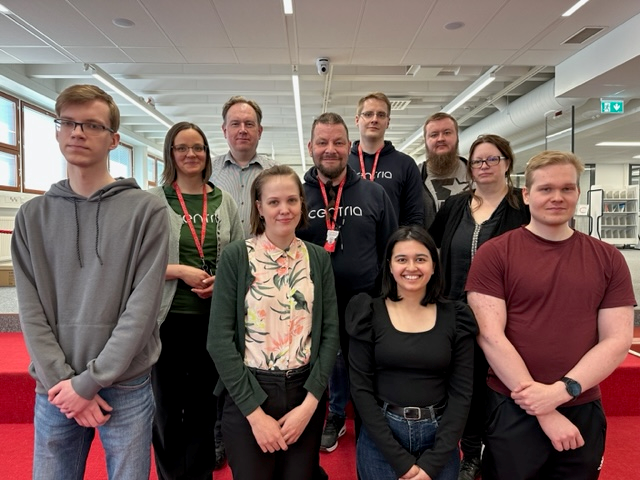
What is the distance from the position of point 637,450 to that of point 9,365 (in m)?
4.36

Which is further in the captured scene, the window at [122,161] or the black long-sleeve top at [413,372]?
the window at [122,161]

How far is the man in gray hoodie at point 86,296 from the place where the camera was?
1.30 metres

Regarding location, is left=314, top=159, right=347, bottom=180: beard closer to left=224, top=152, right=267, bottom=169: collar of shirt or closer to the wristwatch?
left=224, top=152, right=267, bottom=169: collar of shirt

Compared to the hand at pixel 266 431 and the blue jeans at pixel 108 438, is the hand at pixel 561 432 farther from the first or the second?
the blue jeans at pixel 108 438

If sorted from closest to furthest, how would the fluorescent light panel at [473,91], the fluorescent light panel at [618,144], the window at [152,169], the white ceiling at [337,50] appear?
the white ceiling at [337,50]
the fluorescent light panel at [473,91]
the fluorescent light panel at [618,144]
the window at [152,169]

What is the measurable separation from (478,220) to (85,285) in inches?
69.4

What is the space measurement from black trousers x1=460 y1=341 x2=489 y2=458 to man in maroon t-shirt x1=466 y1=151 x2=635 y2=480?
0.66ft

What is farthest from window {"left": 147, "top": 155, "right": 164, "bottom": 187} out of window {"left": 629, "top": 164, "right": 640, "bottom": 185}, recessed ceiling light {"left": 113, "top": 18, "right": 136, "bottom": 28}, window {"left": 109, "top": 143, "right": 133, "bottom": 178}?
window {"left": 629, "top": 164, "right": 640, "bottom": 185}

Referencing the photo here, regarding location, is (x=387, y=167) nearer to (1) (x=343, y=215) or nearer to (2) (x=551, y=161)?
(1) (x=343, y=215)

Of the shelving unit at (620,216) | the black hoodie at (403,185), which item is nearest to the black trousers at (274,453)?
the black hoodie at (403,185)

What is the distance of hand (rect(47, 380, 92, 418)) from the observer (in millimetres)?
1267

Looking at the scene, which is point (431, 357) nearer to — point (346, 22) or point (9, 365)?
point (9, 365)

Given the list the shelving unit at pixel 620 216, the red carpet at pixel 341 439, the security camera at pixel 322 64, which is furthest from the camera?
the shelving unit at pixel 620 216

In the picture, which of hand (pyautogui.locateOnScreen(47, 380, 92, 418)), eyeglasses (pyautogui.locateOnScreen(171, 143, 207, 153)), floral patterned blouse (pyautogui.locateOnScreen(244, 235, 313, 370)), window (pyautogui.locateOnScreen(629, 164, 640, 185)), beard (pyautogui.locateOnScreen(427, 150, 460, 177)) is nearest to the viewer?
hand (pyautogui.locateOnScreen(47, 380, 92, 418))
